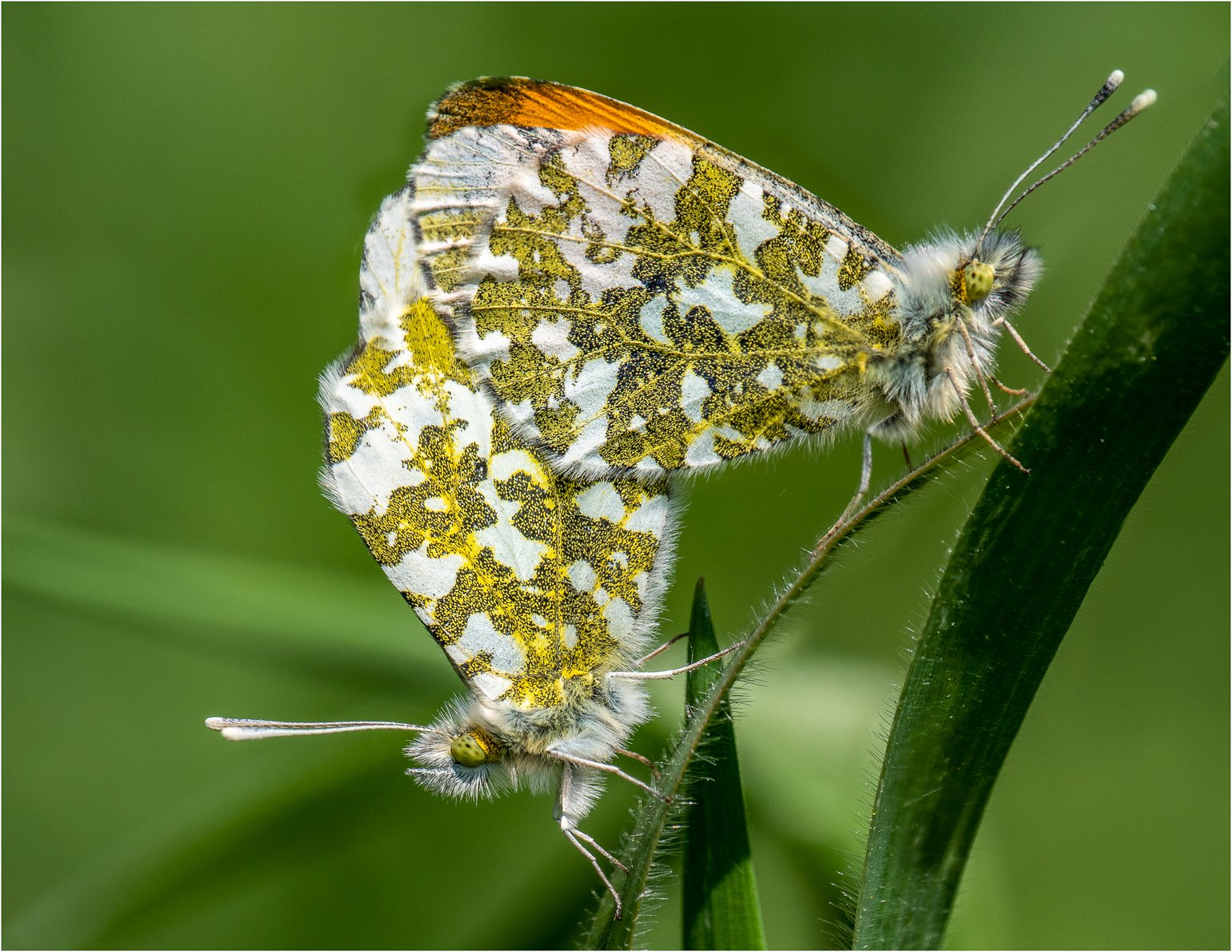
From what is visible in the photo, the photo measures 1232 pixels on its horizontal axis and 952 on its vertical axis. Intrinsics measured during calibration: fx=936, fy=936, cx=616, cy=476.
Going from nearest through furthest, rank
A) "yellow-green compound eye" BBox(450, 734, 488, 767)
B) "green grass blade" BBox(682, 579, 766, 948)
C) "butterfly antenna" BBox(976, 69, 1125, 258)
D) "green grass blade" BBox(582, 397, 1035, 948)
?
"green grass blade" BBox(582, 397, 1035, 948)
"green grass blade" BBox(682, 579, 766, 948)
"butterfly antenna" BBox(976, 69, 1125, 258)
"yellow-green compound eye" BBox(450, 734, 488, 767)

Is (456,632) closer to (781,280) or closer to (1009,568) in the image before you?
(781,280)

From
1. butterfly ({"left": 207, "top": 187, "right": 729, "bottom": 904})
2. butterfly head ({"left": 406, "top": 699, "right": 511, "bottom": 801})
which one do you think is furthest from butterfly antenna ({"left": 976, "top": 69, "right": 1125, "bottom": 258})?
butterfly head ({"left": 406, "top": 699, "right": 511, "bottom": 801})

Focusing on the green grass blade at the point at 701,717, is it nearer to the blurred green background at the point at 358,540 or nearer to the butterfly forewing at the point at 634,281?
the blurred green background at the point at 358,540

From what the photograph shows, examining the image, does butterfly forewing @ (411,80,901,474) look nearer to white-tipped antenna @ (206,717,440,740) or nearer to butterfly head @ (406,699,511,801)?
butterfly head @ (406,699,511,801)

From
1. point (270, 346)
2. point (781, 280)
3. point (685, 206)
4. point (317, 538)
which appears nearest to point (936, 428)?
point (781, 280)

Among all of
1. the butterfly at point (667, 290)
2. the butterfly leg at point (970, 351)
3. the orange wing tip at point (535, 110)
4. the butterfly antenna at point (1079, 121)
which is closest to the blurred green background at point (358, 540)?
the butterfly at point (667, 290)
